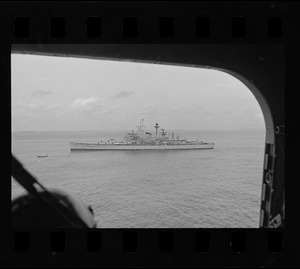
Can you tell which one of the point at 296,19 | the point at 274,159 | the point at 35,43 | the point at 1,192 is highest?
the point at 296,19

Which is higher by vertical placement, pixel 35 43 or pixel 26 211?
pixel 35 43

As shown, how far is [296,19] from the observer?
4.63ft

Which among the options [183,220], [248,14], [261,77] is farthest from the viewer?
[261,77]

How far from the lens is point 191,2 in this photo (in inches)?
54.6

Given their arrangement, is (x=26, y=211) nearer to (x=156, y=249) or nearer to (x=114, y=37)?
(x=156, y=249)

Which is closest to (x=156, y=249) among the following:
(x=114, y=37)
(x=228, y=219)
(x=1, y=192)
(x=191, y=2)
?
(x=228, y=219)

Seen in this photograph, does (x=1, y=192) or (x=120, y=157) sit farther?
(x=120, y=157)

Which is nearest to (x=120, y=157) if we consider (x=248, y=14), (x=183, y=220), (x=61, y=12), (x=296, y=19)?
(x=183, y=220)

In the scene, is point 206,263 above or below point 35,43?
below

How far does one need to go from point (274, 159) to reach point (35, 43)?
3.89ft

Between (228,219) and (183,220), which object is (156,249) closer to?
(183,220)

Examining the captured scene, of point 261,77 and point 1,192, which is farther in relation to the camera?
point 261,77

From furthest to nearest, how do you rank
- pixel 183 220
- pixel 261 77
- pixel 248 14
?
pixel 261 77 < pixel 183 220 < pixel 248 14

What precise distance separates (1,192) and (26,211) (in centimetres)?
13
